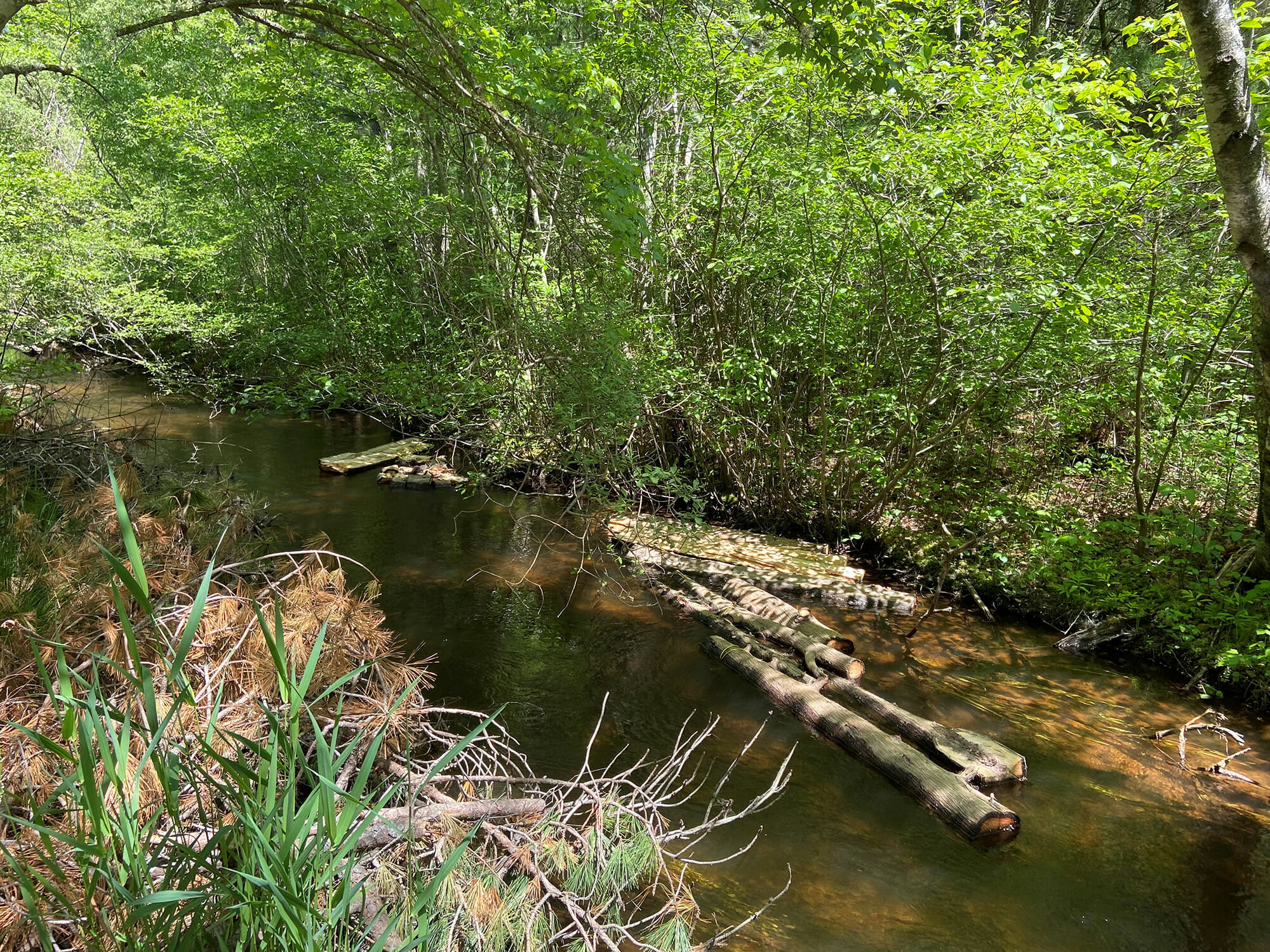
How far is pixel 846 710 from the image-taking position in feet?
17.6

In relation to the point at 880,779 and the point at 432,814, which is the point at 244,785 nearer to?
the point at 432,814

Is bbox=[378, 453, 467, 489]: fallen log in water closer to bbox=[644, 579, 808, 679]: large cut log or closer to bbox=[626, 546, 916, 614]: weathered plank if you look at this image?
bbox=[626, 546, 916, 614]: weathered plank

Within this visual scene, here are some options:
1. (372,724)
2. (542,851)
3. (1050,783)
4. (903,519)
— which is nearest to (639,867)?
(542,851)

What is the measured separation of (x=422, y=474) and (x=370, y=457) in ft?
4.42

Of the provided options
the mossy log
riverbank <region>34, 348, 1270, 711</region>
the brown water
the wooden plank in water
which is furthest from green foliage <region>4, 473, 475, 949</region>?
the wooden plank in water

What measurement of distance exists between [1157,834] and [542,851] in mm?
3734

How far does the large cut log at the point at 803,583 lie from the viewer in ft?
25.4

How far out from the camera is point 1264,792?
4711 millimetres

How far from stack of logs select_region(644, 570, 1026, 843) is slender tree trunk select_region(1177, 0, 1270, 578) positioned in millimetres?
3491

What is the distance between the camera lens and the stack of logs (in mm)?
4371

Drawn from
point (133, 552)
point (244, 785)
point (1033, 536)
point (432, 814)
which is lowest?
point (432, 814)

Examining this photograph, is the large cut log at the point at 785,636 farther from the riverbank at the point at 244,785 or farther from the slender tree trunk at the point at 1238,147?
the slender tree trunk at the point at 1238,147

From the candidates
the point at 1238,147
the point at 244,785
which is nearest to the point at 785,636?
the point at 1238,147

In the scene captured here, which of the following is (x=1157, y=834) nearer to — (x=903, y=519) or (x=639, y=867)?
(x=639, y=867)
